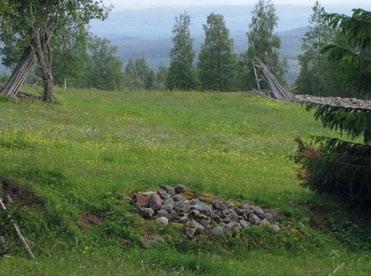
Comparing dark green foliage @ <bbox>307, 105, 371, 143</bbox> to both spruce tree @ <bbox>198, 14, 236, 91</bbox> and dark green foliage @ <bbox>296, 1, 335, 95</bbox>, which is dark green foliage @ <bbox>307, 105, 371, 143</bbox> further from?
spruce tree @ <bbox>198, 14, 236, 91</bbox>

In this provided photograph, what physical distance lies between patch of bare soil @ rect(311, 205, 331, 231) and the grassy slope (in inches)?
5.6

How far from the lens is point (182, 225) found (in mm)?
11648

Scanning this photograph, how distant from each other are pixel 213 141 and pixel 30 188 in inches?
465

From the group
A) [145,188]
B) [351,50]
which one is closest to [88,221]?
[145,188]

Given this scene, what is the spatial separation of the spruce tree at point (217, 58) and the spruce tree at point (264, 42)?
5.29ft

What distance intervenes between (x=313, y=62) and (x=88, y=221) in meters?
66.9

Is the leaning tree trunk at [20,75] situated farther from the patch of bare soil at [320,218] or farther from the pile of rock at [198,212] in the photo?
the patch of bare soil at [320,218]

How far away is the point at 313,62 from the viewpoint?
75125 millimetres

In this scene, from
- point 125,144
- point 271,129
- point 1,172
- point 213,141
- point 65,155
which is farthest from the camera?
point 271,129

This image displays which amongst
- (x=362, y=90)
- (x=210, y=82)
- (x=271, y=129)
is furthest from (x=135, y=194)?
(x=210, y=82)

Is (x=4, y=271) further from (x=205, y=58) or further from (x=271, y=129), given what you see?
(x=205, y=58)

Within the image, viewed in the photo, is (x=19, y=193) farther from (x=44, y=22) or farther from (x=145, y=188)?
(x=44, y=22)

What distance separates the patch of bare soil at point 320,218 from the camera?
13.2 metres

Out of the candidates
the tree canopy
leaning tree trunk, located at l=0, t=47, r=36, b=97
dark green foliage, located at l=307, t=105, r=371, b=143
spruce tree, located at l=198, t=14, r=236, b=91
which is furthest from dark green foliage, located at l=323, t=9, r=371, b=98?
spruce tree, located at l=198, t=14, r=236, b=91
